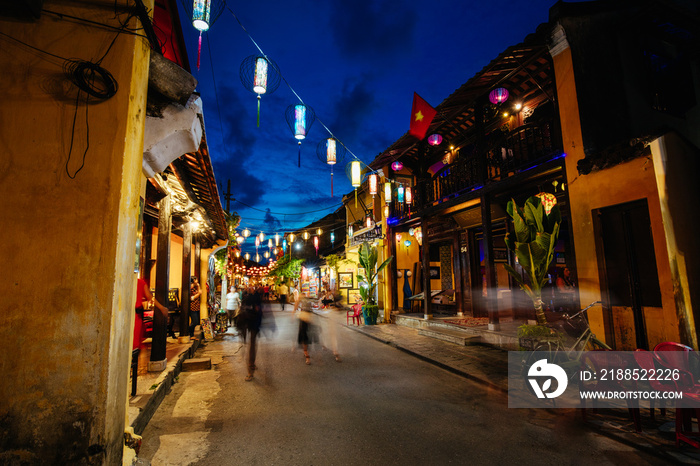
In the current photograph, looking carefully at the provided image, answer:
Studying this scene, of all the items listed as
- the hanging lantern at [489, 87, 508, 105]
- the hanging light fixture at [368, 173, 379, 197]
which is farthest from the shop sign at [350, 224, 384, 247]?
the hanging lantern at [489, 87, 508, 105]

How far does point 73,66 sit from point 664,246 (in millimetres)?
9168

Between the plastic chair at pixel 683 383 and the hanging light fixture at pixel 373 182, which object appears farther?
the hanging light fixture at pixel 373 182

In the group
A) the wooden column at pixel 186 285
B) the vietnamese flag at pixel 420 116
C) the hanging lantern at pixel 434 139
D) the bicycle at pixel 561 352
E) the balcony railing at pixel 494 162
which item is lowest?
the bicycle at pixel 561 352

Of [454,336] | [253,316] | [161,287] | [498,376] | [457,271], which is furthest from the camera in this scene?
[457,271]

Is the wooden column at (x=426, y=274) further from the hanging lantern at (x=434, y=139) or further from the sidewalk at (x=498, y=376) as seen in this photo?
the hanging lantern at (x=434, y=139)

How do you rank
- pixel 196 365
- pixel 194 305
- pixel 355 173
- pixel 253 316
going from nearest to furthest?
1. pixel 196 365
2. pixel 253 316
3. pixel 194 305
4. pixel 355 173

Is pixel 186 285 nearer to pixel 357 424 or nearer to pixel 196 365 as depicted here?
pixel 196 365

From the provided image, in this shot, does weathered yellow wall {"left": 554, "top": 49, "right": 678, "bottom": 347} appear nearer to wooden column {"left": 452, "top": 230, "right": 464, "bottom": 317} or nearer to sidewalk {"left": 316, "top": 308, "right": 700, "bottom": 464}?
sidewalk {"left": 316, "top": 308, "right": 700, "bottom": 464}

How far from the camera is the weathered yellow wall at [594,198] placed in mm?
5887

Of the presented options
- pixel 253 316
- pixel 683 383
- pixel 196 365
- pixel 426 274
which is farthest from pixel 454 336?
pixel 196 365

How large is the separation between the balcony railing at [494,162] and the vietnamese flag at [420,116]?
1.99 metres

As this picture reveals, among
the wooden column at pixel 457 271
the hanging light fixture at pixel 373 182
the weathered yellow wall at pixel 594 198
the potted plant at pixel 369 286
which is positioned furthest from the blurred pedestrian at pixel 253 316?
the wooden column at pixel 457 271

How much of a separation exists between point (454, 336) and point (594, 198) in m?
5.72

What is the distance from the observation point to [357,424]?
4582 millimetres
